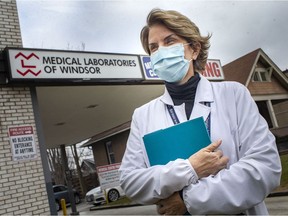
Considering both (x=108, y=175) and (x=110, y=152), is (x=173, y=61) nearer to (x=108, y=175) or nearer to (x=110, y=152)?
(x=108, y=175)

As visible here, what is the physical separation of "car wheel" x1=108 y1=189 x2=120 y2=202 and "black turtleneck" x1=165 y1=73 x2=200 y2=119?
20.1 m

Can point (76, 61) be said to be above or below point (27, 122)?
above

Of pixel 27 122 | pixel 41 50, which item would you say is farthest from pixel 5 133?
pixel 41 50

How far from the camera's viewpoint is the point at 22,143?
6676 mm

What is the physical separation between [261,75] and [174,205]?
1089 inches

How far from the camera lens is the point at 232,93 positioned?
72.7 inches

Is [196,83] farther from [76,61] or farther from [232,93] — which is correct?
[76,61]

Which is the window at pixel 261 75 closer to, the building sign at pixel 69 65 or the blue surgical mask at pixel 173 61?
the building sign at pixel 69 65

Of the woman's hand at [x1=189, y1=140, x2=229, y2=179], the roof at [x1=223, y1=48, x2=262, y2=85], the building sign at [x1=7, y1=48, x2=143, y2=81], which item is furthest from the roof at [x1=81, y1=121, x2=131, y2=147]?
the woman's hand at [x1=189, y1=140, x2=229, y2=179]

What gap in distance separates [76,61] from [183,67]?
601cm

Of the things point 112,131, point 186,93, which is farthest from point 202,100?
point 112,131

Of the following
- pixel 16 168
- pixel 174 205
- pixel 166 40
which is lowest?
pixel 174 205

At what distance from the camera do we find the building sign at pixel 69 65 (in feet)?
22.5

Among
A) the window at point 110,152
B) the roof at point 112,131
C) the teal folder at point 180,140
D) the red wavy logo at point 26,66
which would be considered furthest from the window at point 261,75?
the teal folder at point 180,140
